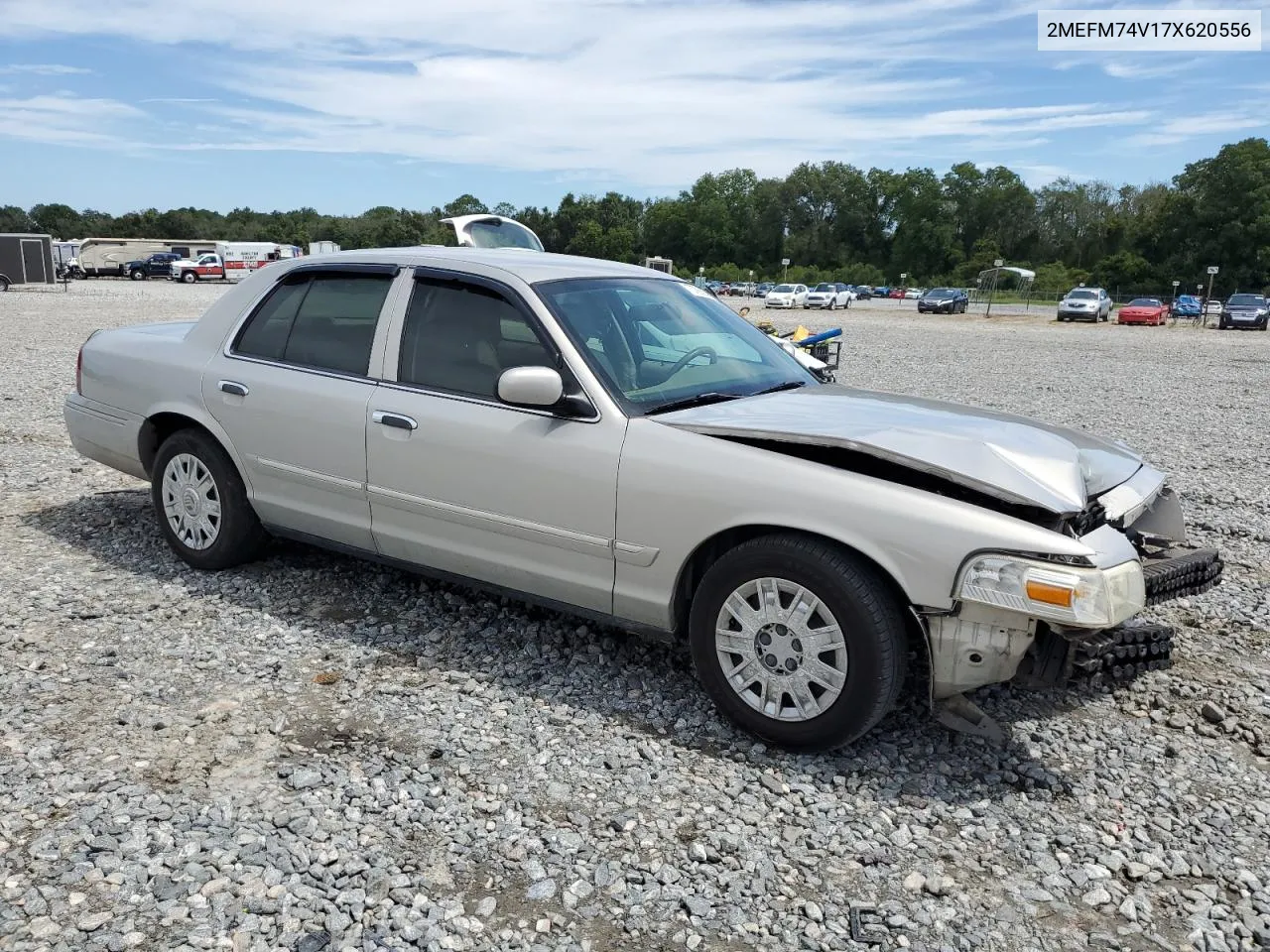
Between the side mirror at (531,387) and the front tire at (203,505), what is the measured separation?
6.22 ft

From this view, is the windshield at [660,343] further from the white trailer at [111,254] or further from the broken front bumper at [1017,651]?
the white trailer at [111,254]

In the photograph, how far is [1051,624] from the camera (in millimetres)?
3016

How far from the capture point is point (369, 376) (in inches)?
171

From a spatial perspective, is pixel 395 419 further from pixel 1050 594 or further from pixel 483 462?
pixel 1050 594

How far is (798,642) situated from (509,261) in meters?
2.16

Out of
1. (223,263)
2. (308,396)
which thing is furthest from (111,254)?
(308,396)

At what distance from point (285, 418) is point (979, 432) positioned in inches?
119

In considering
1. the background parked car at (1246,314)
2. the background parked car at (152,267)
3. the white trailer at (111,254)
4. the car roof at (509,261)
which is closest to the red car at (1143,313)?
the background parked car at (1246,314)

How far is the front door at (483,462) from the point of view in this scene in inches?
146

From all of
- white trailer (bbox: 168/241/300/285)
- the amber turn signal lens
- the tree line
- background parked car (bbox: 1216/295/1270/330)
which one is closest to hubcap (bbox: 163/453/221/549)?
the amber turn signal lens

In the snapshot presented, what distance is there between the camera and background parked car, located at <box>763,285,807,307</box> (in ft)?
173

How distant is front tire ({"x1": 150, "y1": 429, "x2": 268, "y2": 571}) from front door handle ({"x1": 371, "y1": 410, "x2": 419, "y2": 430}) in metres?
1.07

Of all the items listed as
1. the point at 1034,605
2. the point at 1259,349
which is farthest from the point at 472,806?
the point at 1259,349

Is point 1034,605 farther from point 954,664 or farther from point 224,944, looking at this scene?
point 224,944
